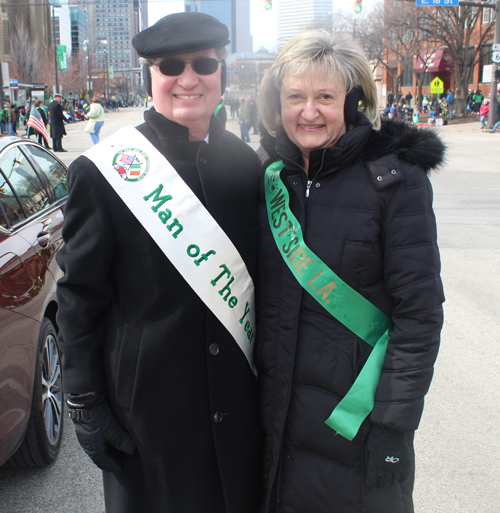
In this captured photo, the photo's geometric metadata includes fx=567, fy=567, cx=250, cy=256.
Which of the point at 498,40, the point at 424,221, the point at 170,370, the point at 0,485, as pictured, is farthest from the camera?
the point at 498,40

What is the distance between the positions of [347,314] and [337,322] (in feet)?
0.16

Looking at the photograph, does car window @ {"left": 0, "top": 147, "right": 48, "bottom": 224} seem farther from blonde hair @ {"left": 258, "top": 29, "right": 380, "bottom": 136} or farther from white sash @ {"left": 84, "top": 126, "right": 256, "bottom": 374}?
blonde hair @ {"left": 258, "top": 29, "right": 380, "bottom": 136}

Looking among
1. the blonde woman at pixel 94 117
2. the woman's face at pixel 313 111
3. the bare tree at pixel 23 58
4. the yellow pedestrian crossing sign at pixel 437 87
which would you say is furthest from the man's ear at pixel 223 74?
the bare tree at pixel 23 58

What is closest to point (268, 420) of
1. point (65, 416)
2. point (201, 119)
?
point (201, 119)

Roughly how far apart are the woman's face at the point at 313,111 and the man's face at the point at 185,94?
278mm

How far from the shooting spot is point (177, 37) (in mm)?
1873

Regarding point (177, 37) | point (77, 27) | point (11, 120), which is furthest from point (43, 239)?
point (77, 27)

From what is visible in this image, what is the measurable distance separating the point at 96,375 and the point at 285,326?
653mm

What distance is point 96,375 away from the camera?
1879mm

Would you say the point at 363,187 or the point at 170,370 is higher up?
the point at 363,187

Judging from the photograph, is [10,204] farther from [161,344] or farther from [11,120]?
[11,120]

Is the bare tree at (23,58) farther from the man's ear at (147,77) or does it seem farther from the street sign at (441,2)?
the man's ear at (147,77)

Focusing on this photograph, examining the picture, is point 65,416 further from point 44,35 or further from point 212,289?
point 44,35

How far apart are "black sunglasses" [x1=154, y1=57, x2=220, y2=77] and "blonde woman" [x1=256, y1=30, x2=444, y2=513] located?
25 centimetres
